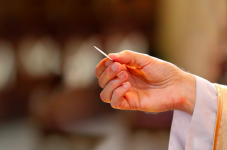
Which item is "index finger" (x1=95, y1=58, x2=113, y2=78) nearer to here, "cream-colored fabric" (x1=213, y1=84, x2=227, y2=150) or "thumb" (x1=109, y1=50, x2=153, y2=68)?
"thumb" (x1=109, y1=50, x2=153, y2=68)

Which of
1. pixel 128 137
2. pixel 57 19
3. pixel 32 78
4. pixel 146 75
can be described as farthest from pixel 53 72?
pixel 146 75

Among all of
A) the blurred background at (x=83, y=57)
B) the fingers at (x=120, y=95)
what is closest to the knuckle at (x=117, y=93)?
the fingers at (x=120, y=95)

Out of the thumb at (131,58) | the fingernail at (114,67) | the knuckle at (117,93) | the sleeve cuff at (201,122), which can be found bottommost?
the sleeve cuff at (201,122)

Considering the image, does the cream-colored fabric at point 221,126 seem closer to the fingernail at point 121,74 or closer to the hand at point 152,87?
the hand at point 152,87

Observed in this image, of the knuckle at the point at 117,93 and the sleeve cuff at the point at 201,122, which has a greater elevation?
the knuckle at the point at 117,93

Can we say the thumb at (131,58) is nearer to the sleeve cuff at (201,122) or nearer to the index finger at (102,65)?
the index finger at (102,65)

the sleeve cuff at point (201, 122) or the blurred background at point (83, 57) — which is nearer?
the sleeve cuff at point (201, 122)

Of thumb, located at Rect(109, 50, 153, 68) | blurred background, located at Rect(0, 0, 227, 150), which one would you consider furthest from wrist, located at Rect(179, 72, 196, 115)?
blurred background, located at Rect(0, 0, 227, 150)

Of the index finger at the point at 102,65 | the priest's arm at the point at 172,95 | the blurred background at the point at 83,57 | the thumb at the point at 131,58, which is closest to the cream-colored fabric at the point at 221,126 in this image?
the priest's arm at the point at 172,95
